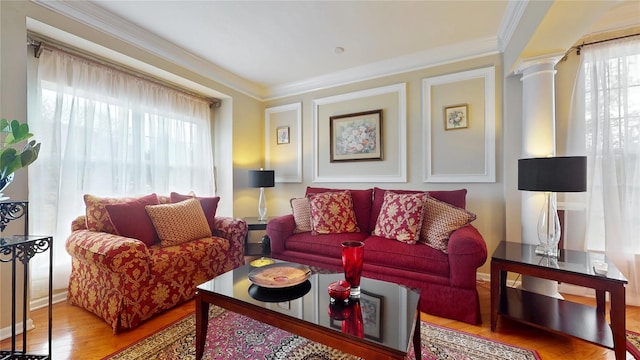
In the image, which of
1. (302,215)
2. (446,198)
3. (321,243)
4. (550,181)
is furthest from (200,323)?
(550,181)

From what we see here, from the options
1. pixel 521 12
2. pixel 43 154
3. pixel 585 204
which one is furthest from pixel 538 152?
pixel 43 154

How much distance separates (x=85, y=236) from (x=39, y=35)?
1.65m

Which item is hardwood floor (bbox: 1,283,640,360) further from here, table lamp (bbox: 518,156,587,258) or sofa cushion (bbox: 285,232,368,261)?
sofa cushion (bbox: 285,232,368,261)

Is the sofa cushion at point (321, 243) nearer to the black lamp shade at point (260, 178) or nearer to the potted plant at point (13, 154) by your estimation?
the black lamp shade at point (260, 178)

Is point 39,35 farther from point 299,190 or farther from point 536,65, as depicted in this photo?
point 536,65

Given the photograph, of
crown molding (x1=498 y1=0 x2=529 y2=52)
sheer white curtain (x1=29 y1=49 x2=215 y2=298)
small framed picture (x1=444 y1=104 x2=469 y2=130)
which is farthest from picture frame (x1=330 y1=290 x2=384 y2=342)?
sheer white curtain (x1=29 y1=49 x2=215 y2=298)

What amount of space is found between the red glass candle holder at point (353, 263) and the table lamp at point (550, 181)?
1.35m

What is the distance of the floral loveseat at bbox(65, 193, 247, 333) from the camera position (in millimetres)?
1820

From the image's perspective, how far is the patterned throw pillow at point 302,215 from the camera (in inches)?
112

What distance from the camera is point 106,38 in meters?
2.35

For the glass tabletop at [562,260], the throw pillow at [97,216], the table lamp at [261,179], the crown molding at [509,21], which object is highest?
the crown molding at [509,21]

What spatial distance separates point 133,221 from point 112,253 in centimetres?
53

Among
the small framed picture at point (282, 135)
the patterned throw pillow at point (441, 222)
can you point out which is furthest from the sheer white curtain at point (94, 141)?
the patterned throw pillow at point (441, 222)

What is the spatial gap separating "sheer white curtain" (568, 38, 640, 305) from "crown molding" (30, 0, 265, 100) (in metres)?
3.69
